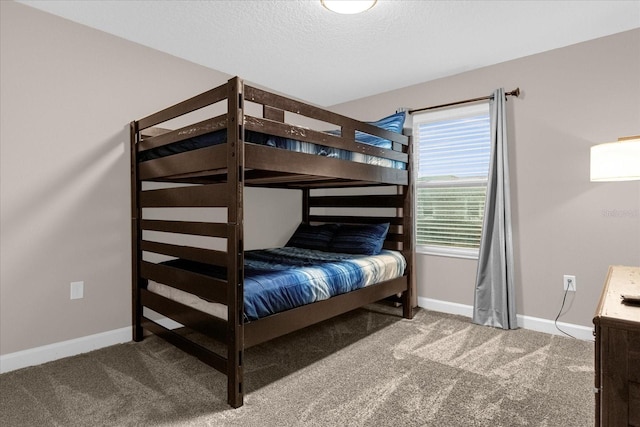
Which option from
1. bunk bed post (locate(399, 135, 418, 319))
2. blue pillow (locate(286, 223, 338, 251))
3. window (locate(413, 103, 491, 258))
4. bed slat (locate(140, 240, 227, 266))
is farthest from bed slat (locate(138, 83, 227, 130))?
window (locate(413, 103, 491, 258))

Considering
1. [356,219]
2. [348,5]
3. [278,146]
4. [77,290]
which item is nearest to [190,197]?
[278,146]

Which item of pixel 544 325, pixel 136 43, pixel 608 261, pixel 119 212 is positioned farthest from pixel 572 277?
pixel 136 43

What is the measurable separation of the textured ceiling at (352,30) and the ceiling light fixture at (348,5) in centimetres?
9

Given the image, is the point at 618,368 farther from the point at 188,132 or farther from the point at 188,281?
the point at 188,132

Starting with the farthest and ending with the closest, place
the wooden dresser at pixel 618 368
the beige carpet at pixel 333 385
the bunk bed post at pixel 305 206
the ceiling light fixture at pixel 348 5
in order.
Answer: the bunk bed post at pixel 305 206 < the ceiling light fixture at pixel 348 5 < the beige carpet at pixel 333 385 < the wooden dresser at pixel 618 368

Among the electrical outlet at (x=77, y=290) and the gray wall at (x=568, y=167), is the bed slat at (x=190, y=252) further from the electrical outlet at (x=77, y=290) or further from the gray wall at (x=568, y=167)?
the gray wall at (x=568, y=167)

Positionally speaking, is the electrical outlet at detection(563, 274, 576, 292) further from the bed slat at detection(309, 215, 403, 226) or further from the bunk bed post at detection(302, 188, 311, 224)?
the bunk bed post at detection(302, 188, 311, 224)

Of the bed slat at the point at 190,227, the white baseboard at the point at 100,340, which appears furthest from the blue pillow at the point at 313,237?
the bed slat at the point at 190,227

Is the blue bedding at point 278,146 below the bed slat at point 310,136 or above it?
below

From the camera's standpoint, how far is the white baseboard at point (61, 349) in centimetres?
203

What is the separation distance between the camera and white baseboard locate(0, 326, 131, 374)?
2033 millimetres

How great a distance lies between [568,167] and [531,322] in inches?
49.2

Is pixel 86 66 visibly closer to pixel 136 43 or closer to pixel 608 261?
pixel 136 43

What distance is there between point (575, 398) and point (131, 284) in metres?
2.85
